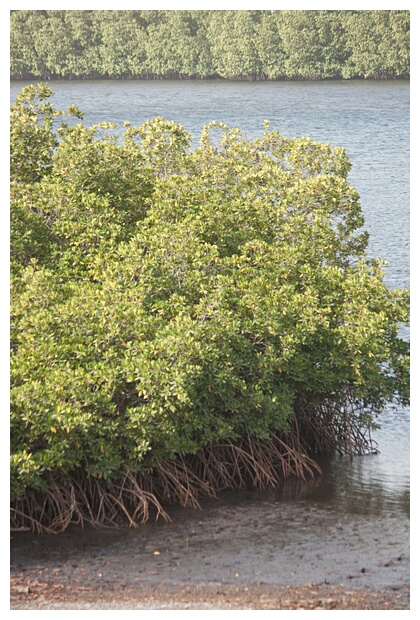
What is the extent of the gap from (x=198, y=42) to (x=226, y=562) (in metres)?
35.9

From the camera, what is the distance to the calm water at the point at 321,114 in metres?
39.6

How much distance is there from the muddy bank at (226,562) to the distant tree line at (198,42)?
101ft

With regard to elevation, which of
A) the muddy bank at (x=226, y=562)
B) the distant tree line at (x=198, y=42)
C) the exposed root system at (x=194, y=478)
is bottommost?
the muddy bank at (x=226, y=562)

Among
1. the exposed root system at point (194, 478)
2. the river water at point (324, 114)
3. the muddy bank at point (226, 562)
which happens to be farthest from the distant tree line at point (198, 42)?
the muddy bank at point (226, 562)

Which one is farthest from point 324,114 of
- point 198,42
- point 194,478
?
point 194,478

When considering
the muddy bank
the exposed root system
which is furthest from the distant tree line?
the muddy bank

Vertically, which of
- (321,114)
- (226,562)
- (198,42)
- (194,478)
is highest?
(198,42)

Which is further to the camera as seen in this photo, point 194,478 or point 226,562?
point 194,478

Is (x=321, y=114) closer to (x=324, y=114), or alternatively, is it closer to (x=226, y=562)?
(x=324, y=114)

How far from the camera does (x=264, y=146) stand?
20062mm

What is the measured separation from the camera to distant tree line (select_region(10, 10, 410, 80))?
43062 mm

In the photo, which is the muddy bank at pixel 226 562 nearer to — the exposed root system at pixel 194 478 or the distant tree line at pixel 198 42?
the exposed root system at pixel 194 478

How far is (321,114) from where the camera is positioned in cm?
5781

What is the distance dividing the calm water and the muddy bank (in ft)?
57.3
